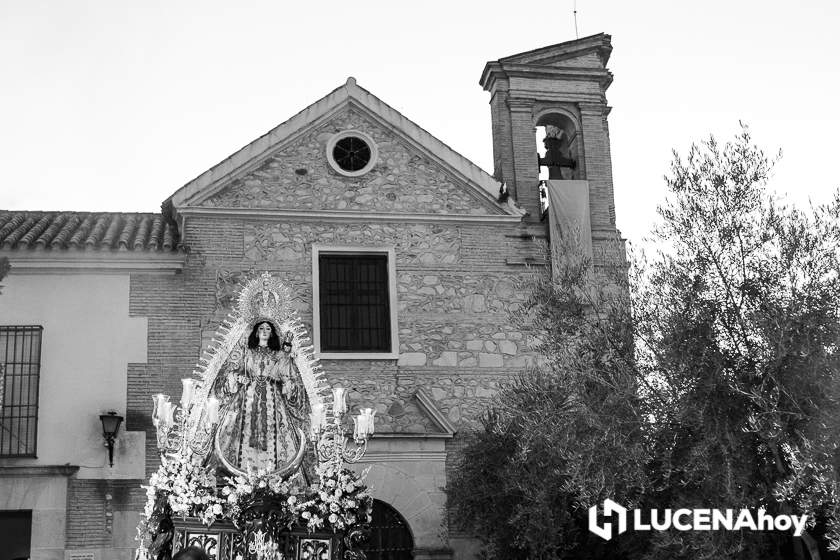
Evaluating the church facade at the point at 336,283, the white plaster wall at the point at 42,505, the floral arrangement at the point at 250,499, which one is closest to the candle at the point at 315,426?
the floral arrangement at the point at 250,499

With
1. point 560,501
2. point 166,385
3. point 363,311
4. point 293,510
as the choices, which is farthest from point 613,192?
point 293,510

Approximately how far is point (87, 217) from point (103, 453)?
12.9 ft

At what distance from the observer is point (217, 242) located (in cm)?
1719

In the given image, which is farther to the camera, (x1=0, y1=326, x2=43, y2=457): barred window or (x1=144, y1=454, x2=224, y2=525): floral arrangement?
(x1=0, y1=326, x2=43, y2=457): barred window

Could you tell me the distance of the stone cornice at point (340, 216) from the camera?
1723cm

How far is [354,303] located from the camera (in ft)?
56.9

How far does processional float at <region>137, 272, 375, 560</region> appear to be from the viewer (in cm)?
1185

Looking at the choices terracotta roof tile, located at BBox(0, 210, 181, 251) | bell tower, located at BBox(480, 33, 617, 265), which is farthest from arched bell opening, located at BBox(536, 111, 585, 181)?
terracotta roof tile, located at BBox(0, 210, 181, 251)

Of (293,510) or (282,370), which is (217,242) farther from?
(293,510)

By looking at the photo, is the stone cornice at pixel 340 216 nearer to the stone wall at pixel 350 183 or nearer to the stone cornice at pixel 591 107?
the stone wall at pixel 350 183

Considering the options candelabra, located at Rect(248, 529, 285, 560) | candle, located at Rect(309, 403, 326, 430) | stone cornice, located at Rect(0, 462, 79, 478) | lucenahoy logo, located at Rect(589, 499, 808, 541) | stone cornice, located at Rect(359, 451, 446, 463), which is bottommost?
candelabra, located at Rect(248, 529, 285, 560)

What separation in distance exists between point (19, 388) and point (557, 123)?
887cm

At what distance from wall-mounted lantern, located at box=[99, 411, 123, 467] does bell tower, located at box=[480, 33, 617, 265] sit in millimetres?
6616

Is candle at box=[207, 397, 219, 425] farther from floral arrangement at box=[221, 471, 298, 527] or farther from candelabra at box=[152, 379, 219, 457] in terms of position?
floral arrangement at box=[221, 471, 298, 527]
